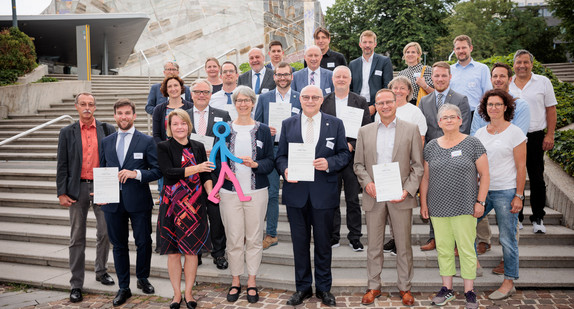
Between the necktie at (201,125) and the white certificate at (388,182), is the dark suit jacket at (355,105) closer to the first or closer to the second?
the white certificate at (388,182)

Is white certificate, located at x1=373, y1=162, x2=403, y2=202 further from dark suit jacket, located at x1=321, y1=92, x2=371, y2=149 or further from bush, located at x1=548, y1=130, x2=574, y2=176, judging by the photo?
bush, located at x1=548, y1=130, x2=574, y2=176

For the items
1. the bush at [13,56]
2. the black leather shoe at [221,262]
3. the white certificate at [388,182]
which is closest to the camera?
the white certificate at [388,182]

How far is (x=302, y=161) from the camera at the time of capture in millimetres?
4027

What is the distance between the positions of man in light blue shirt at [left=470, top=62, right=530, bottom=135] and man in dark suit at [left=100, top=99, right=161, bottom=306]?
151 inches

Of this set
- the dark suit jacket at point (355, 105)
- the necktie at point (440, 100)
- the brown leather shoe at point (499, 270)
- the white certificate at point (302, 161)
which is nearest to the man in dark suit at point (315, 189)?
the white certificate at point (302, 161)

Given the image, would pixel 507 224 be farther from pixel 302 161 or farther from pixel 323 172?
pixel 302 161

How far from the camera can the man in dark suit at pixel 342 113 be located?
15.6ft

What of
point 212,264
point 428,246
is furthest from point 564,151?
Answer: point 212,264

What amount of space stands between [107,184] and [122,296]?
135cm

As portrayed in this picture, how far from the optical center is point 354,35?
39.0m

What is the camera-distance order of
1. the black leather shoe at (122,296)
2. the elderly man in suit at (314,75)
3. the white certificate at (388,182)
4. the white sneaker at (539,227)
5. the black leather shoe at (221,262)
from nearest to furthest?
1. the white certificate at (388,182)
2. the black leather shoe at (122,296)
3. the black leather shoe at (221,262)
4. the white sneaker at (539,227)
5. the elderly man in suit at (314,75)

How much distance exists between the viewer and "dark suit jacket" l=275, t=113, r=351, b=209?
4.18 metres

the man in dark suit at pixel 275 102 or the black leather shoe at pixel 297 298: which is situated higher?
the man in dark suit at pixel 275 102

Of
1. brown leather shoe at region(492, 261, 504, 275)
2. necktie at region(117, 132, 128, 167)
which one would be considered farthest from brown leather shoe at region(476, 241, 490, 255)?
necktie at region(117, 132, 128, 167)
